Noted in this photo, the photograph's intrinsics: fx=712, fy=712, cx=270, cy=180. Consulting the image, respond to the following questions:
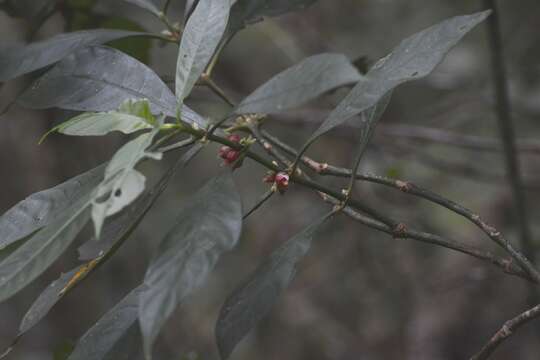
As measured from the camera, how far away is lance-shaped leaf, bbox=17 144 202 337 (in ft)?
2.84

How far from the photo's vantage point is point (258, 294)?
924 mm

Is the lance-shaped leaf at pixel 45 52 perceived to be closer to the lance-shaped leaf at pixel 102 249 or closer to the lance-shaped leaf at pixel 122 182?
the lance-shaped leaf at pixel 102 249

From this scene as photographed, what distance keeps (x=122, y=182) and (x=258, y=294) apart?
0.89 ft

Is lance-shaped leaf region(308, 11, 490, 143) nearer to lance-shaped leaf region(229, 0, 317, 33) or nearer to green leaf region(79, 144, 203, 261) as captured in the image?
green leaf region(79, 144, 203, 261)

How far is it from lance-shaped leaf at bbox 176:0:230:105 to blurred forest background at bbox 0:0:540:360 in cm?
144

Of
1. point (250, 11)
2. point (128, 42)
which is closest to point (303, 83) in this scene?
point (250, 11)

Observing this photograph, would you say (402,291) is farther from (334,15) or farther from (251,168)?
(334,15)

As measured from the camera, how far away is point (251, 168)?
3.45 metres

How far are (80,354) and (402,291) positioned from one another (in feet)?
6.71

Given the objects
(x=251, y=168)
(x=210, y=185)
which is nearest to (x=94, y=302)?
(x=251, y=168)

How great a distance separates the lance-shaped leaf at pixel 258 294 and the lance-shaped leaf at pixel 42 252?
258mm

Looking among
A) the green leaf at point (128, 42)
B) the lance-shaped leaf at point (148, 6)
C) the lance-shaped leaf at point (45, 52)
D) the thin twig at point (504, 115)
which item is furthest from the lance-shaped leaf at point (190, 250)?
the thin twig at point (504, 115)

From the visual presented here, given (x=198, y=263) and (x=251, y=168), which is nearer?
(x=198, y=263)

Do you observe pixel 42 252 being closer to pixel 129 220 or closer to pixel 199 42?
pixel 129 220
